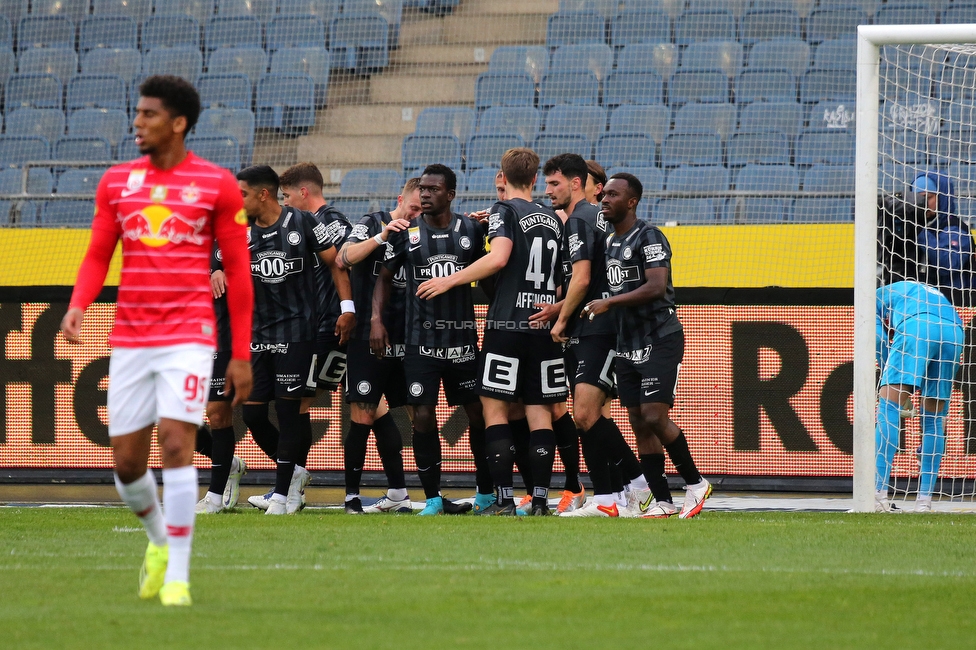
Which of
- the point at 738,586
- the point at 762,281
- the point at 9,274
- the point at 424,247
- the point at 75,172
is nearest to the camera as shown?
the point at 738,586

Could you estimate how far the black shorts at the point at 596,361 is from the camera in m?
8.03

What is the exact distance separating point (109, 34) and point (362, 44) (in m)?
3.73

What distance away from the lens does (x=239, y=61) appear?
52.4ft

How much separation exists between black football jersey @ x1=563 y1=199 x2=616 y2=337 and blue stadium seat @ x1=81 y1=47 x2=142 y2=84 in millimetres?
9826

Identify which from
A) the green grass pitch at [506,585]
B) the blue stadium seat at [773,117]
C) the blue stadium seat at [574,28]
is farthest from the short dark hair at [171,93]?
the blue stadium seat at [574,28]

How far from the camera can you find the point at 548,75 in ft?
48.9

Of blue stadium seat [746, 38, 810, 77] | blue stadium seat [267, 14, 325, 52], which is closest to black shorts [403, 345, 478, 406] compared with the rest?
blue stadium seat [746, 38, 810, 77]

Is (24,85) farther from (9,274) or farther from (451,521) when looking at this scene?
(451,521)

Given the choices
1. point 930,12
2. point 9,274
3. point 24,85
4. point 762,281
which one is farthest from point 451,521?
point 24,85

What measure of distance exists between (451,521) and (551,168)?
245 cm

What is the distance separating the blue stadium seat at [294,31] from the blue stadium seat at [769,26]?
17.7ft

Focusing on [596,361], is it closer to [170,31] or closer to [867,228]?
[867,228]

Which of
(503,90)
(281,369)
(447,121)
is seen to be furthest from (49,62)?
(281,369)

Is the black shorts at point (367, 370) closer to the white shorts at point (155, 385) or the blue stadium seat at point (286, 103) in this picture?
the white shorts at point (155, 385)
